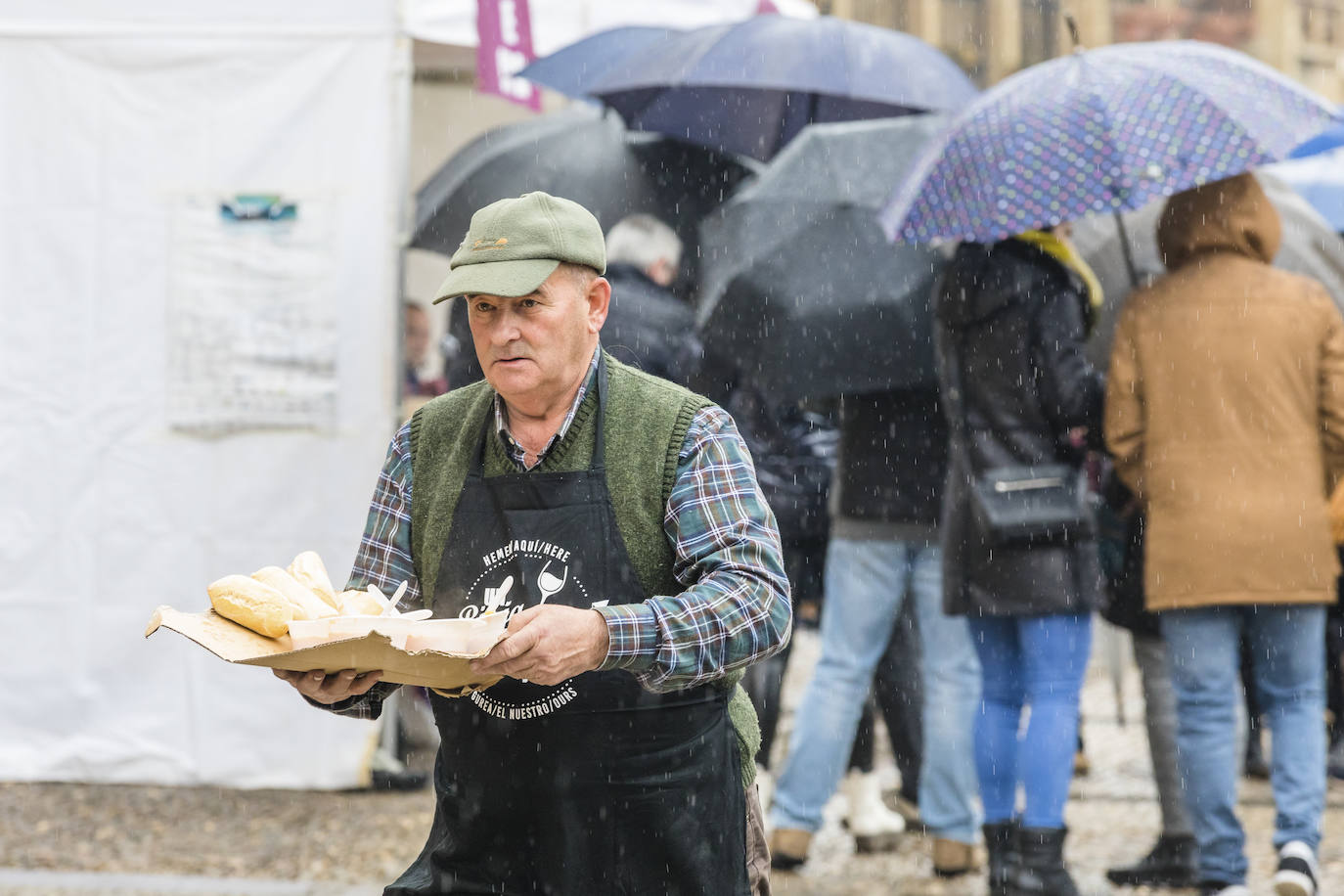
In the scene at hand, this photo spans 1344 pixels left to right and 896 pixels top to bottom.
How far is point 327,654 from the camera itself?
2496mm

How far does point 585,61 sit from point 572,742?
4.90 m

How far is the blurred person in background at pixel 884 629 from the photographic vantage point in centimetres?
574

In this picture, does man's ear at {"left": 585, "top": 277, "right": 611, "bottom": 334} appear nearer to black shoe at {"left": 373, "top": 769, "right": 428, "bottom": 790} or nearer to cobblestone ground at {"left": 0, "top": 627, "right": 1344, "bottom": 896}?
cobblestone ground at {"left": 0, "top": 627, "right": 1344, "bottom": 896}

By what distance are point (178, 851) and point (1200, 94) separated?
4.24 metres

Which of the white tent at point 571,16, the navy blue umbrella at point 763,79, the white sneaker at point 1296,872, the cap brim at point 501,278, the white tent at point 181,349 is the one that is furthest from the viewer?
the white tent at point 571,16

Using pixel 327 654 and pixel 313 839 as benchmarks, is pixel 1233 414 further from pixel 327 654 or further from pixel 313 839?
pixel 313 839

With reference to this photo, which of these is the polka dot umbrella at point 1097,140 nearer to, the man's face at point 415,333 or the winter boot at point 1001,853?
the winter boot at point 1001,853

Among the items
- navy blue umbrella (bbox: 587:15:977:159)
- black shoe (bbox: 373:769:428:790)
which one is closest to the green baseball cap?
navy blue umbrella (bbox: 587:15:977:159)

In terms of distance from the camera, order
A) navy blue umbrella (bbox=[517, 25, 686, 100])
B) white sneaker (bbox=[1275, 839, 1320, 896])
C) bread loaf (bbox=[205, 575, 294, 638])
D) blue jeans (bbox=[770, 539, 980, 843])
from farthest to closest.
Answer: navy blue umbrella (bbox=[517, 25, 686, 100]), blue jeans (bbox=[770, 539, 980, 843]), white sneaker (bbox=[1275, 839, 1320, 896]), bread loaf (bbox=[205, 575, 294, 638])

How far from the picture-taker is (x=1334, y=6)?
82.8ft

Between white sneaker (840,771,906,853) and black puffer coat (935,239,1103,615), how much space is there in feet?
3.84

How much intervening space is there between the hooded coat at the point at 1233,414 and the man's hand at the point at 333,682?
10.1ft

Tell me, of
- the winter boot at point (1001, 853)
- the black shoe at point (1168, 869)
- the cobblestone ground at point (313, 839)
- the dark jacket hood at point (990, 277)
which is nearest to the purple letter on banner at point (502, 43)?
the dark jacket hood at point (990, 277)

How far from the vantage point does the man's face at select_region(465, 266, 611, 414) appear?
2.83 m
